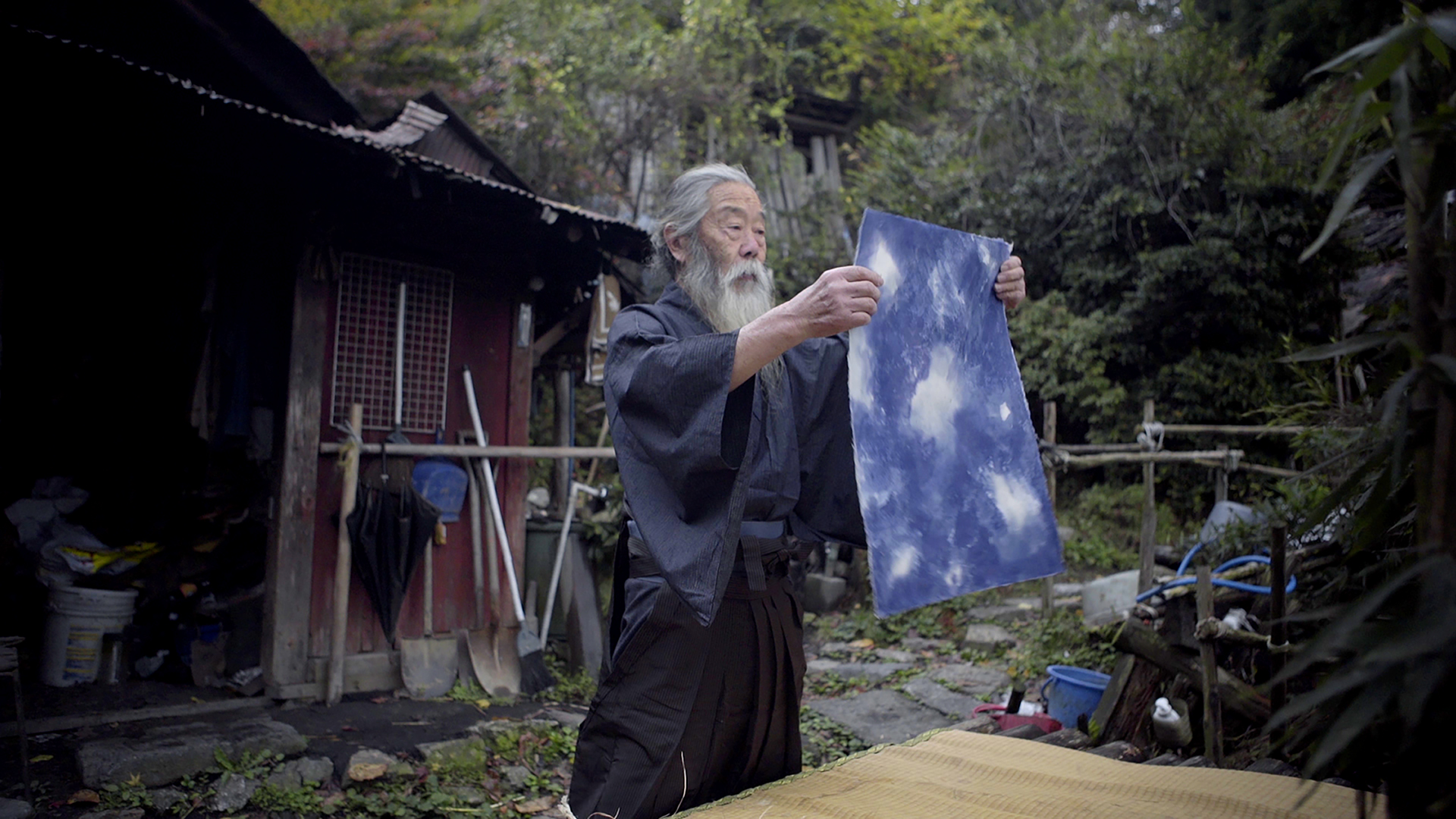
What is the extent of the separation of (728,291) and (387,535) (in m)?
3.73

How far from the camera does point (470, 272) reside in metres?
5.85

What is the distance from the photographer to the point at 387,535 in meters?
5.11

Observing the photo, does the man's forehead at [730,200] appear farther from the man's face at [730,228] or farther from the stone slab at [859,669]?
the stone slab at [859,669]

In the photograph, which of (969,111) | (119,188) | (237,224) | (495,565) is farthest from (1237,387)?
(119,188)

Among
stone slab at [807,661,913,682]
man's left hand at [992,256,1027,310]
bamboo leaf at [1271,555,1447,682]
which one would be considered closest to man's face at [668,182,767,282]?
man's left hand at [992,256,1027,310]

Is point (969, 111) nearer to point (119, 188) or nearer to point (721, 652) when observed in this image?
point (119, 188)

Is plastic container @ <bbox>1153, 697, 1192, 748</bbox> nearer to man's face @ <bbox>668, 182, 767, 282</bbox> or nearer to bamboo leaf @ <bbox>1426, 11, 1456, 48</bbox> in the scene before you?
man's face @ <bbox>668, 182, 767, 282</bbox>

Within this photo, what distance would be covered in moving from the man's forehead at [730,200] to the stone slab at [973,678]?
4.25 metres

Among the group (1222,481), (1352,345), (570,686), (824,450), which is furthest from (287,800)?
(1222,481)

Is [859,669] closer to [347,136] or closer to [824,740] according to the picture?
[824,740]

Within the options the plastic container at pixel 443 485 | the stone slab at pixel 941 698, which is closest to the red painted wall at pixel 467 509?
the plastic container at pixel 443 485

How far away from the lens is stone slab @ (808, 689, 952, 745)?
4805 millimetres

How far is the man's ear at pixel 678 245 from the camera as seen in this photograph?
2312 mm

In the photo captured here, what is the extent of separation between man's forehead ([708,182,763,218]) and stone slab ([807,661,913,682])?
4408mm
